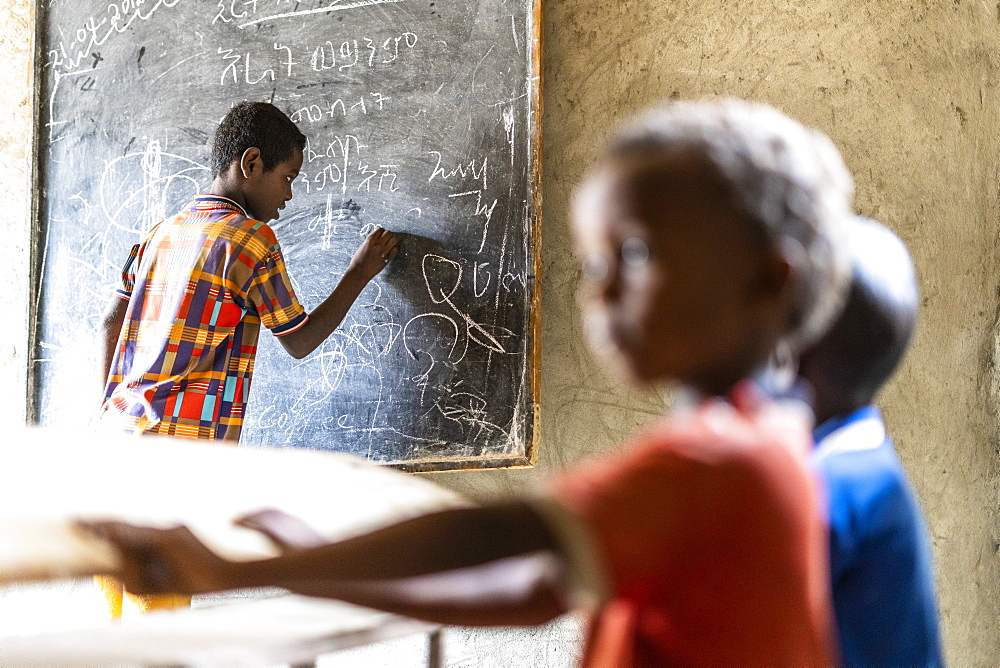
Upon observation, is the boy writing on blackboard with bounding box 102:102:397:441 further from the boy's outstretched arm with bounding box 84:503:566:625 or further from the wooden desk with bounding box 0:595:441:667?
the boy's outstretched arm with bounding box 84:503:566:625

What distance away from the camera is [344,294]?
2.48 metres

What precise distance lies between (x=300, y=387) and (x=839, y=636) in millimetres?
2019

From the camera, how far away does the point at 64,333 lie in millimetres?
3023

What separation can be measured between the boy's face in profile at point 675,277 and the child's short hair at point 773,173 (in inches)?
0.5

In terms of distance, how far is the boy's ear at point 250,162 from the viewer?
2459mm

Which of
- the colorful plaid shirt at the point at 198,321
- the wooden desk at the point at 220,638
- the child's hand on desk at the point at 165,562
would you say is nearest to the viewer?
the child's hand on desk at the point at 165,562

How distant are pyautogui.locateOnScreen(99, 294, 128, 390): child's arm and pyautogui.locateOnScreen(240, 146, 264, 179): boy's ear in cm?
51

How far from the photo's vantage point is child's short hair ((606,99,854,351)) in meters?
0.60

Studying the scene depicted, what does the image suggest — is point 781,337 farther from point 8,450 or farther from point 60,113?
point 60,113

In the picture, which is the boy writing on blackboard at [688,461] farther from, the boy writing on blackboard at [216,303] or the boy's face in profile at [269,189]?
the boy's face in profile at [269,189]

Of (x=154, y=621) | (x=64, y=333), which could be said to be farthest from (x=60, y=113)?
(x=154, y=621)

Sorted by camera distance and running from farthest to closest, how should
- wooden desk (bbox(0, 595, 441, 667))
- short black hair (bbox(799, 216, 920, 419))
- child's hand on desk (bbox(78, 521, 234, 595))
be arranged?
wooden desk (bbox(0, 595, 441, 667))
short black hair (bbox(799, 216, 920, 419))
child's hand on desk (bbox(78, 521, 234, 595))

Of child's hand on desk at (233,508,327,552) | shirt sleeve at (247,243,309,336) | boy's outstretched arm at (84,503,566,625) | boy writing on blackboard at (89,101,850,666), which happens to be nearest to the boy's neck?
shirt sleeve at (247,243,309,336)

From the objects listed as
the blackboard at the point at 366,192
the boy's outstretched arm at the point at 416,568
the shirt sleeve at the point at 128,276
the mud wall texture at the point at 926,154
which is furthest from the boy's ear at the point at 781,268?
the shirt sleeve at the point at 128,276
